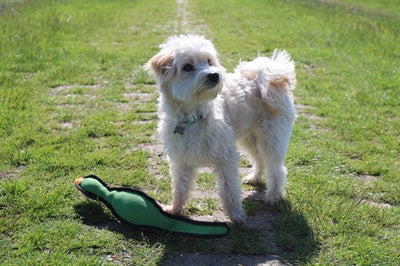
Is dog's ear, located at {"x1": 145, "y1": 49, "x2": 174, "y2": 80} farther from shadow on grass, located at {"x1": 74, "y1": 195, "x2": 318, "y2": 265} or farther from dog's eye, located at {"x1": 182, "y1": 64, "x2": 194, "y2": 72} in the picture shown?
shadow on grass, located at {"x1": 74, "y1": 195, "x2": 318, "y2": 265}

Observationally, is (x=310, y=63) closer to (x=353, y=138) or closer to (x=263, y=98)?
(x=353, y=138)

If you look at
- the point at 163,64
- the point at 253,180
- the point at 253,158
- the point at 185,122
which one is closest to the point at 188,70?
the point at 163,64

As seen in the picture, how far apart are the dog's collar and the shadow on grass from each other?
34.7 inches

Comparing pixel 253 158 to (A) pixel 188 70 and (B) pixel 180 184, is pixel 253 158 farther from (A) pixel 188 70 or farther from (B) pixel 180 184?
(A) pixel 188 70

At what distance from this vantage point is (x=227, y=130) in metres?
3.86

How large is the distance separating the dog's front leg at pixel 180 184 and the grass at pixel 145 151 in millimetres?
163

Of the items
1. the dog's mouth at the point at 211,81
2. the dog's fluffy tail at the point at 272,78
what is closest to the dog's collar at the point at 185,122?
the dog's mouth at the point at 211,81

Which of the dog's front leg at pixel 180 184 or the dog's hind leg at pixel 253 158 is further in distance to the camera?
the dog's hind leg at pixel 253 158

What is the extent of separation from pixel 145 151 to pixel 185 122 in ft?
5.20

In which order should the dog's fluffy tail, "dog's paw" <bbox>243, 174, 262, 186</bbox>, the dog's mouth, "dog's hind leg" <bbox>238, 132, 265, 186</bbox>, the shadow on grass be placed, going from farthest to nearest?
"dog's paw" <bbox>243, 174, 262, 186</bbox> → "dog's hind leg" <bbox>238, 132, 265, 186</bbox> → the dog's fluffy tail → the dog's mouth → the shadow on grass

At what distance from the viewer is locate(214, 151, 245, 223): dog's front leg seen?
12.5ft

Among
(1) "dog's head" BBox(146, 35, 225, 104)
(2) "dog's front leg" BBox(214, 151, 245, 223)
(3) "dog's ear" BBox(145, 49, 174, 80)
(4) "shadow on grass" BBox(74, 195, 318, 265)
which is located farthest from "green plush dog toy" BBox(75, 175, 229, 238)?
(3) "dog's ear" BBox(145, 49, 174, 80)

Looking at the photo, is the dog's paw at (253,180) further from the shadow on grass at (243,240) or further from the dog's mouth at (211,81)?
the dog's mouth at (211,81)

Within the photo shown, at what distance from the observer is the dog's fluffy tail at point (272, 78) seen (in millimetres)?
4191
